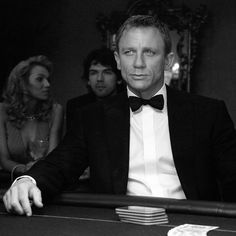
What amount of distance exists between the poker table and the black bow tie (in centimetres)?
77

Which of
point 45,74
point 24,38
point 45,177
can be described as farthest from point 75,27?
point 45,177

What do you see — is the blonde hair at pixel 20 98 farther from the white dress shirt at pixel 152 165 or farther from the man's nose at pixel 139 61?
the man's nose at pixel 139 61

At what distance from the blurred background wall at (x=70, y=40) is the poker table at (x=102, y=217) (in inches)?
200

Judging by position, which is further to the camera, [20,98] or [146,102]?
[20,98]

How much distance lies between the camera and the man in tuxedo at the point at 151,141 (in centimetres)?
280

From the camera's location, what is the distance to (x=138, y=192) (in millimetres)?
2852

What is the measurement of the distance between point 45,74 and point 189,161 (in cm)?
266

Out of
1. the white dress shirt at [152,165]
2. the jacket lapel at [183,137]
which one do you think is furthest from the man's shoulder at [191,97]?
the white dress shirt at [152,165]

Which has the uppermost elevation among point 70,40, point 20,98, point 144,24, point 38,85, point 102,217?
point 70,40

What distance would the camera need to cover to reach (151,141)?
2.94 metres

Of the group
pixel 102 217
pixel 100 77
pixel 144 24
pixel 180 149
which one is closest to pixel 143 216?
pixel 102 217

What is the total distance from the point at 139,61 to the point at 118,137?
16.2 inches

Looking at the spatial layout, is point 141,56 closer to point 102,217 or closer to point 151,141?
point 151,141

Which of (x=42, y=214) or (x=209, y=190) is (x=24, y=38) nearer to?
(x=209, y=190)
